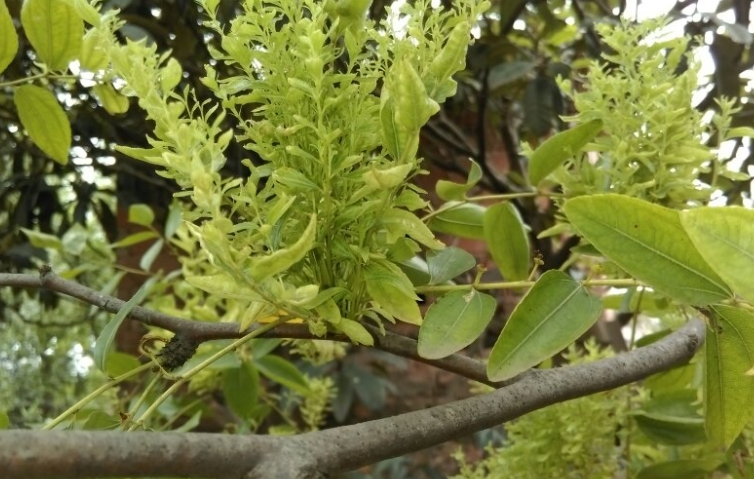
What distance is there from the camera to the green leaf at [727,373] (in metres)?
0.26

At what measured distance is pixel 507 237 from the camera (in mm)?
378

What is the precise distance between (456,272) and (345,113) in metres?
0.10

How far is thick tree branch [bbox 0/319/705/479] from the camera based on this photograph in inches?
5.6

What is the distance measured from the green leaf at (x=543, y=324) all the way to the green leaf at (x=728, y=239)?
0.25 ft

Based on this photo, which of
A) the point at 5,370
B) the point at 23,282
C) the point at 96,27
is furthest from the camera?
the point at 5,370

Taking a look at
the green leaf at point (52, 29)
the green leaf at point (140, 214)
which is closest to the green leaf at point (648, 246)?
the green leaf at point (52, 29)

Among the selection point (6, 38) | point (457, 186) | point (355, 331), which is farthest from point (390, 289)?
point (6, 38)

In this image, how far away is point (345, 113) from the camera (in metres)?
0.24

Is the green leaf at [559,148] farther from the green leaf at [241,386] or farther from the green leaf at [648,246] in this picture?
the green leaf at [241,386]

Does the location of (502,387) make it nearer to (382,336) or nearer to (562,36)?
(382,336)

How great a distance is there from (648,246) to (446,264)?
10cm

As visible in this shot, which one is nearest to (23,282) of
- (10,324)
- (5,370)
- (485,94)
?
(485,94)

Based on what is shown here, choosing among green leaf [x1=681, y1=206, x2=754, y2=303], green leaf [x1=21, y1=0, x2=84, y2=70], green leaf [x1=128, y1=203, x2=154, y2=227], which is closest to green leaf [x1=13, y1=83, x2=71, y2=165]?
green leaf [x1=21, y1=0, x2=84, y2=70]

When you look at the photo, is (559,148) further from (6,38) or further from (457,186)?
(6,38)
